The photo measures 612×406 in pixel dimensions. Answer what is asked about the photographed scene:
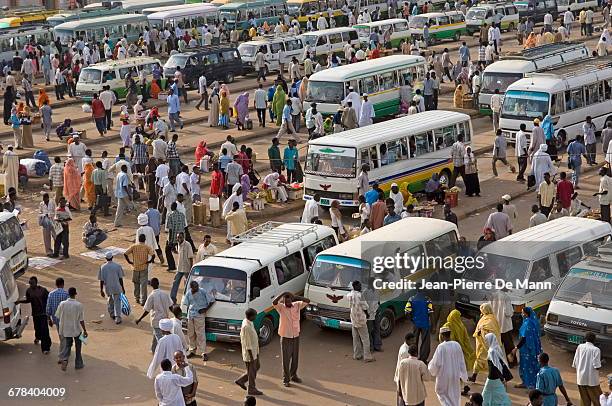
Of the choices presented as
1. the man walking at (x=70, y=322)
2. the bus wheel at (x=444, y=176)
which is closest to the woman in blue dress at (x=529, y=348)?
the man walking at (x=70, y=322)

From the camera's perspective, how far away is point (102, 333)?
2059 centimetres

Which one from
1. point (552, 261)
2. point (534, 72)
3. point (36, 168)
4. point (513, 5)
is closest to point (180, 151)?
point (36, 168)

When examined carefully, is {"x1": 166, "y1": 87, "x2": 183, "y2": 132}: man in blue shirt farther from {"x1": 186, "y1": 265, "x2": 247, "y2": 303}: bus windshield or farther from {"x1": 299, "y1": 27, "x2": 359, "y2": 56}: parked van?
{"x1": 186, "y1": 265, "x2": 247, "y2": 303}: bus windshield

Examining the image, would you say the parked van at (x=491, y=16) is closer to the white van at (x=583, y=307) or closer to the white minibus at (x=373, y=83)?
the white minibus at (x=373, y=83)

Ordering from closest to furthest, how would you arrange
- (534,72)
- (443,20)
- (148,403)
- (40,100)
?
(148,403)
(534,72)
(40,100)
(443,20)

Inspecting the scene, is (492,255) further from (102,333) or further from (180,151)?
(180,151)

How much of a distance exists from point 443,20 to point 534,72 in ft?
66.5

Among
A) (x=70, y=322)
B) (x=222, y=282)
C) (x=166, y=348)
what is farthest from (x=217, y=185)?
(x=166, y=348)

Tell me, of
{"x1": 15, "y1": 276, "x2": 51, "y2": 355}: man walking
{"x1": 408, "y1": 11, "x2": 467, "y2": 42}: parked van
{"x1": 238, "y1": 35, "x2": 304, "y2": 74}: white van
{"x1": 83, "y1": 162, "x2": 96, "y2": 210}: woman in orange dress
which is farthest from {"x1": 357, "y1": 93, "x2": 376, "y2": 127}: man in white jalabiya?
{"x1": 408, "y1": 11, "x2": 467, "y2": 42}: parked van

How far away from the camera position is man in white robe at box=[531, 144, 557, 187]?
2761 cm

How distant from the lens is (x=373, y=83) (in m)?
36.4

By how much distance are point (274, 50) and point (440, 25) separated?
9784 mm

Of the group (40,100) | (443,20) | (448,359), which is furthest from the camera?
(443,20)

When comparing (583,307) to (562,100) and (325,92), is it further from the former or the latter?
(325,92)
